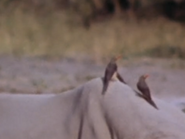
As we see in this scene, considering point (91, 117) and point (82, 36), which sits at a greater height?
point (82, 36)

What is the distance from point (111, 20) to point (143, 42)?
173cm

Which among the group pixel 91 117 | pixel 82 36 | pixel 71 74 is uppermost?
pixel 82 36

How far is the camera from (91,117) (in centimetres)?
317

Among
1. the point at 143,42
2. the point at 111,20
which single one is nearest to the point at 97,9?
the point at 111,20

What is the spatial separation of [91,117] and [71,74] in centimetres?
610

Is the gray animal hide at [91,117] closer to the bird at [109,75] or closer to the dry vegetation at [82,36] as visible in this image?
the bird at [109,75]

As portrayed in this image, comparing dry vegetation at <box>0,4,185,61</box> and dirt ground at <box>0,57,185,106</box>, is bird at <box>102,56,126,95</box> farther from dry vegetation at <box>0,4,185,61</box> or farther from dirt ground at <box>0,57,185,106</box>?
dry vegetation at <box>0,4,185,61</box>

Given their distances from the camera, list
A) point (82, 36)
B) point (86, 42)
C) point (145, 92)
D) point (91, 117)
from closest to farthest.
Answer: point (91, 117) < point (145, 92) < point (86, 42) < point (82, 36)

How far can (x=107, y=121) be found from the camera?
10.4 ft

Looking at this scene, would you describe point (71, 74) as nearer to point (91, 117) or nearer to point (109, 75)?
point (109, 75)

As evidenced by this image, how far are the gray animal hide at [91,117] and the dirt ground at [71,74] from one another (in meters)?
3.29

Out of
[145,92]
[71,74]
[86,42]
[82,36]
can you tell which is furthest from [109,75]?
[82,36]

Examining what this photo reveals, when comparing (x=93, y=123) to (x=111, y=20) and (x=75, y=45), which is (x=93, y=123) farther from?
(x=111, y=20)

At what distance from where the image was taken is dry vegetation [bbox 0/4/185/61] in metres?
12.4
